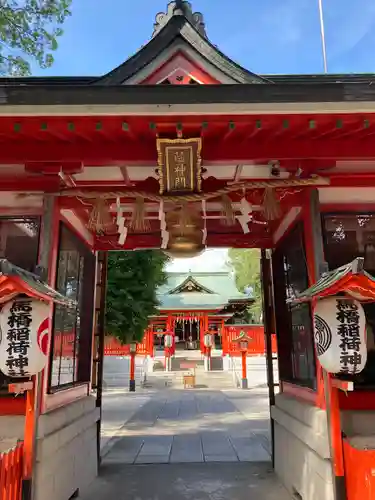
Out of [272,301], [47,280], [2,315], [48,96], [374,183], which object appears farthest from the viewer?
[272,301]

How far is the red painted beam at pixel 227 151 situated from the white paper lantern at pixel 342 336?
155 centimetres

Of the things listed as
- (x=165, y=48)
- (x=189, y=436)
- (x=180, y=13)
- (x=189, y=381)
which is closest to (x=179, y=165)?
(x=165, y=48)

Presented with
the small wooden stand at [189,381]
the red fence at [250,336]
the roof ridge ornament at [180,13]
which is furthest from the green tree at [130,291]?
the red fence at [250,336]

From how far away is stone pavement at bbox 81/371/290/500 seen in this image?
542 cm

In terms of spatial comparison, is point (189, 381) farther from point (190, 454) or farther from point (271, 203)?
point (271, 203)

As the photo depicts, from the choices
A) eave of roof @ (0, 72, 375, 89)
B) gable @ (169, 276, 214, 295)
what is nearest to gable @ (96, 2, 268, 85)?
eave of roof @ (0, 72, 375, 89)

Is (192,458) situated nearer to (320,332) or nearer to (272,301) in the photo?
(272,301)

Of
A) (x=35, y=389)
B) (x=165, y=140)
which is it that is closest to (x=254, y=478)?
(x=35, y=389)

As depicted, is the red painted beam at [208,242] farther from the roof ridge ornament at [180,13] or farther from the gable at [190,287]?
the gable at [190,287]

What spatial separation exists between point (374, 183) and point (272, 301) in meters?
2.82

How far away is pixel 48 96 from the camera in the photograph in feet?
11.1

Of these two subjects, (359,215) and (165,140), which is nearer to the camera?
(165,140)

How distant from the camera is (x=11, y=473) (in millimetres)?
3471

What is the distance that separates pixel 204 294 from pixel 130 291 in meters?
19.6
